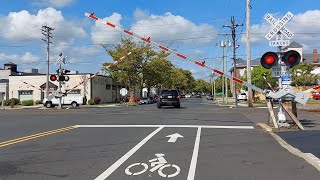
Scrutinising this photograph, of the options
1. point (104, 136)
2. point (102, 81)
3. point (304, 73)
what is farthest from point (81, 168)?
point (304, 73)

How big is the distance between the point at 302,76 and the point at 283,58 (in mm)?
65164

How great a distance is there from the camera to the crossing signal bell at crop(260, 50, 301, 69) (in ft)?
52.0

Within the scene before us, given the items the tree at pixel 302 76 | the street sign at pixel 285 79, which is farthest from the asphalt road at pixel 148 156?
the tree at pixel 302 76

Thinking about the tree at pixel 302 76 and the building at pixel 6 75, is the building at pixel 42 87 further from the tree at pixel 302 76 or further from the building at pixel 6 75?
the tree at pixel 302 76

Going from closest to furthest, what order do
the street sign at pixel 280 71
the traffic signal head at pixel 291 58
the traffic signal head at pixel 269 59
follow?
the traffic signal head at pixel 291 58 → the traffic signal head at pixel 269 59 → the street sign at pixel 280 71

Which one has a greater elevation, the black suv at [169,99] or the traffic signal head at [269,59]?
the traffic signal head at [269,59]

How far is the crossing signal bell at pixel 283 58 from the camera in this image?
52.0 feet

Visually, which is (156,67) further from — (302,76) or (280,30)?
(280,30)

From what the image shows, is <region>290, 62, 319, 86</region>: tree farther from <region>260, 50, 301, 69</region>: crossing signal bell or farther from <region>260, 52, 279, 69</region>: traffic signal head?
<region>260, 52, 279, 69</region>: traffic signal head

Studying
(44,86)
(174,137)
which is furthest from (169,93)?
(44,86)

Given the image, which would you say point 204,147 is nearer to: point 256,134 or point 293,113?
point 256,134

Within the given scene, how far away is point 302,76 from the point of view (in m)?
77.9

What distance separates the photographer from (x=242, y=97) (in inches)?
3022

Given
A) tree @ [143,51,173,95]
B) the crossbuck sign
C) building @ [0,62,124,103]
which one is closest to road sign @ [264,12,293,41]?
the crossbuck sign
